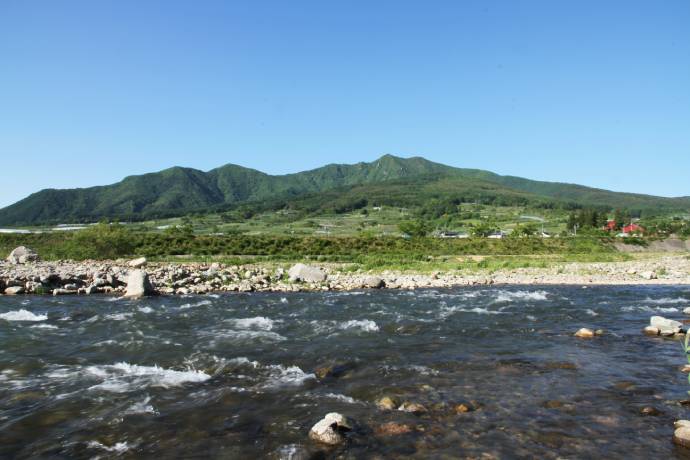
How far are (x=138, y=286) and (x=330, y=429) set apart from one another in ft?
74.1

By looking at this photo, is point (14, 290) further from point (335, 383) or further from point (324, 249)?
point (324, 249)

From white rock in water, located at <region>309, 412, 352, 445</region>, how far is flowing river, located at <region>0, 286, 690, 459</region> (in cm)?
18

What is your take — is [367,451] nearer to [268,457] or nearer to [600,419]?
[268,457]

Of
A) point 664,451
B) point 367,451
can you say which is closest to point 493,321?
point 664,451

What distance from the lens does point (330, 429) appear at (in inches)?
315

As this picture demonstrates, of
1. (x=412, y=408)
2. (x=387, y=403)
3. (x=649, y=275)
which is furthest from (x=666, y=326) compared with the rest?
(x=649, y=275)

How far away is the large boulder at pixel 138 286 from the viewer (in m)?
26.7

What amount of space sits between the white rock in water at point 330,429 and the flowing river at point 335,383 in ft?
0.60

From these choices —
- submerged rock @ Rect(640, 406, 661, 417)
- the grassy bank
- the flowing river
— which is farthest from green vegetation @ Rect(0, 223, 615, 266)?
submerged rock @ Rect(640, 406, 661, 417)

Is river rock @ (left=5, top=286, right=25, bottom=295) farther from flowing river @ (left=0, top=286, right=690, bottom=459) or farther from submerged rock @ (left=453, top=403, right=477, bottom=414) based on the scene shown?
submerged rock @ (left=453, top=403, right=477, bottom=414)

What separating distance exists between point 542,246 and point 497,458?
69677mm

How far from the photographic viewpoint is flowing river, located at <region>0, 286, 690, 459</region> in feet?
26.1

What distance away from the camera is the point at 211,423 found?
881cm

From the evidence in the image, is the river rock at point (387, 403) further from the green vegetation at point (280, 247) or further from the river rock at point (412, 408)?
the green vegetation at point (280, 247)
